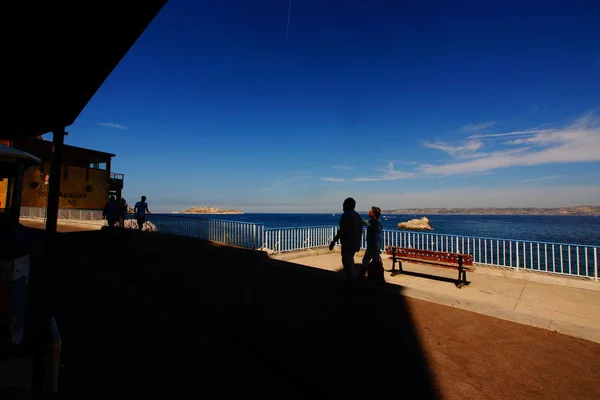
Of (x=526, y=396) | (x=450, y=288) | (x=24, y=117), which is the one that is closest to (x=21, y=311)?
(x=24, y=117)

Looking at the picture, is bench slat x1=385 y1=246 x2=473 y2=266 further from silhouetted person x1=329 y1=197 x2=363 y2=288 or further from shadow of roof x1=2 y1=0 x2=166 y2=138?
shadow of roof x1=2 y1=0 x2=166 y2=138

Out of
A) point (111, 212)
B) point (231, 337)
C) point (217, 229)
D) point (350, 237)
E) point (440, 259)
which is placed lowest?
point (231, 337)

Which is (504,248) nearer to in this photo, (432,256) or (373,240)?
(432,256)

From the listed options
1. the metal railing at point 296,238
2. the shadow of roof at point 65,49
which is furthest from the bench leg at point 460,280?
the shadow of roof at point 65,49

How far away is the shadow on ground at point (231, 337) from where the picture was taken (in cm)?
288

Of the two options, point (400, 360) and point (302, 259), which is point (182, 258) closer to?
point (302, 259)

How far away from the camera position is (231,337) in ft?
13.0

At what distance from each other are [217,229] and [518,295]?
37.7 feet

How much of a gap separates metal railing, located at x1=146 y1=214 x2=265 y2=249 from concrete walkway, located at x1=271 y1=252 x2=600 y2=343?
148 inches

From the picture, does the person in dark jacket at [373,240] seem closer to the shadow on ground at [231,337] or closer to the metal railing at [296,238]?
the shadow on ground at [231,337]

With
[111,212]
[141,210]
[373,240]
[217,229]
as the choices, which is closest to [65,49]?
[373,240]

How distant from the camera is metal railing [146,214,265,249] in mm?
11938

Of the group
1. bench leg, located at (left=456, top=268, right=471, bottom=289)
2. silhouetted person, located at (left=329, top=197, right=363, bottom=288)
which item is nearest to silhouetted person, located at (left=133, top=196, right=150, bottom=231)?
silhouetted person, located at (left=329, top=197, right=363, bottom=288)

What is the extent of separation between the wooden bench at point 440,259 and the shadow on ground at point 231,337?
6.98ft
